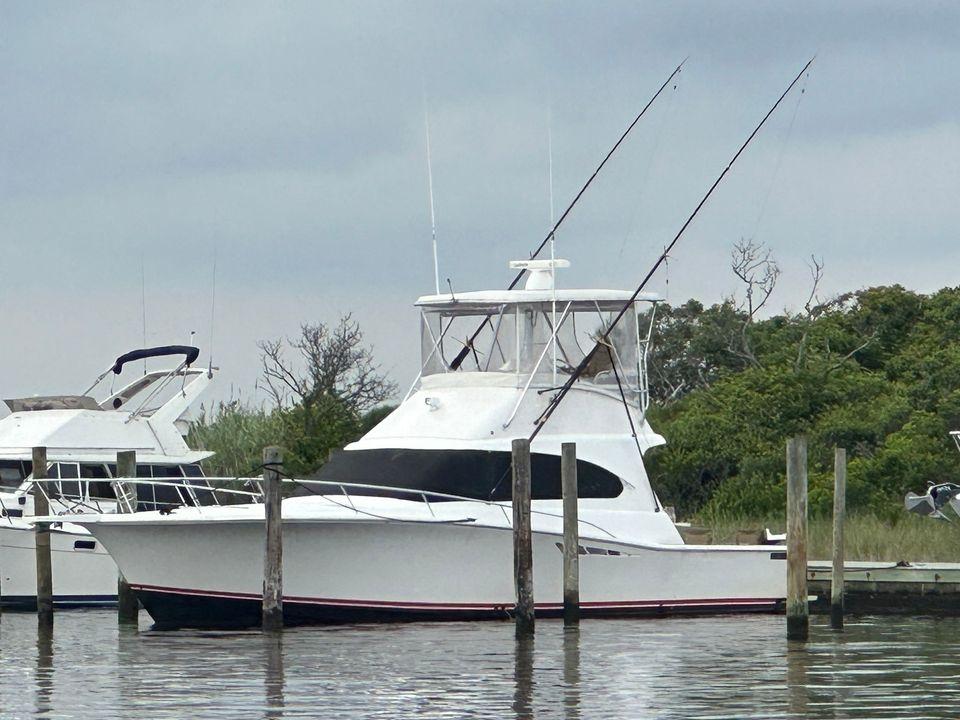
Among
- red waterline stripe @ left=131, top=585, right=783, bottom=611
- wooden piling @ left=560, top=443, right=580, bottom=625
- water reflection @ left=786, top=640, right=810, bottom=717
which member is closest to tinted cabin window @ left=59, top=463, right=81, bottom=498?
red waterline stripe @ left=131, top=585, right=783, bottom=611

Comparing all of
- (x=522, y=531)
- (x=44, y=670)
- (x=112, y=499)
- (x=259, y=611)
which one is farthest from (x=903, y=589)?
(x=112, y=499)

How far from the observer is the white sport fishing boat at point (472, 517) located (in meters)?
A: 25.1

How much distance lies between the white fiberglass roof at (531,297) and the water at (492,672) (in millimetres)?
4635

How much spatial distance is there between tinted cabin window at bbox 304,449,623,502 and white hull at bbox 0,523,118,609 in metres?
6.35

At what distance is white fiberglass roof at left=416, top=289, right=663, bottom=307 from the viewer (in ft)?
92.0

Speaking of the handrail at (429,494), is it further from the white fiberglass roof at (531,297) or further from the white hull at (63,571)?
the white hull at (63,571)

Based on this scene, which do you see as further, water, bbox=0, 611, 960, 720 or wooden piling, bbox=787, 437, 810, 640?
wooden piling, bbox=787, 437, 810, 640

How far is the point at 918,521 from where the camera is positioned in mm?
32750

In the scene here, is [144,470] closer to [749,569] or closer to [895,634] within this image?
[749,569]

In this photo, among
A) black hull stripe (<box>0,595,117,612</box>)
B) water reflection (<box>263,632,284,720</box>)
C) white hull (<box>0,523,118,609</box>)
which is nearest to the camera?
water reflection (<box>263,632,284,720</box>)

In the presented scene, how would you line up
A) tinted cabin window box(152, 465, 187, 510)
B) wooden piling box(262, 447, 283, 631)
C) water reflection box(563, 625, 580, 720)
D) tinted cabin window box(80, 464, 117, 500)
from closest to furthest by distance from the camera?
water reflection box(563, 625, 580, 720) < wooden piling box(262, 447, 283, 631) < tinted cabin window box(152, 465, 187, 510) < tinted cabin window box(80, 464, 117, 500)

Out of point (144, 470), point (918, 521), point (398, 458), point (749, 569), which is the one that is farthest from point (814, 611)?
point (144, 470)

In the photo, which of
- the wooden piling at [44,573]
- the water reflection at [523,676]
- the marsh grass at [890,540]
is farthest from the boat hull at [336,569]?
the marsh grass at [890,540]

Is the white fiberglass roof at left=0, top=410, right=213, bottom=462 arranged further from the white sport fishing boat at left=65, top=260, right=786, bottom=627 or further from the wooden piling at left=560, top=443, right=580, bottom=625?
the wooden piling at left=560, top=443, right=580, bottom=625
